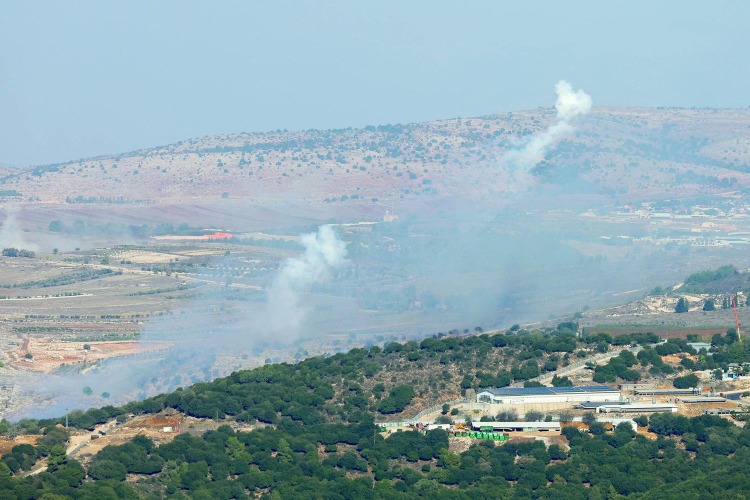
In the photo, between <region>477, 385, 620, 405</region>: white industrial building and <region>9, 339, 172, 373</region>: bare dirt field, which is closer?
<region>477, 385, 620, 405</region>: white industrial building

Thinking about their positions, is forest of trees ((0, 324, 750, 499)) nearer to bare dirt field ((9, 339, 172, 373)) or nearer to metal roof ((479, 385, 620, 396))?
metal roof ((479, 385, 620, 396))

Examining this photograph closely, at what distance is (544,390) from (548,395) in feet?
4.15

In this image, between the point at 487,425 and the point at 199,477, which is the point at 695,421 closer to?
the point at 487,425

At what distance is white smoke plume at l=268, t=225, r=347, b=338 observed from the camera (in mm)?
144250

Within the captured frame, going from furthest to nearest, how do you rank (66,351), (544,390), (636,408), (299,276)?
1. (299,276)
2. (66,351)
3. (544,390)
4. (636,408)

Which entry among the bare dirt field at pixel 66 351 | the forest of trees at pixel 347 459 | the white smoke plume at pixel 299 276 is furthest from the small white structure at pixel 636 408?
the white smoke plume at pixel 299 276

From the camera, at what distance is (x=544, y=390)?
9662 cm

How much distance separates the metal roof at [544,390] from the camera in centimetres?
9556

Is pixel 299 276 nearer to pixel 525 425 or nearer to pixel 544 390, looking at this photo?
pixel 544 390

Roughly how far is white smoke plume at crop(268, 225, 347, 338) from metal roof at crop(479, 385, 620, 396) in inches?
1697

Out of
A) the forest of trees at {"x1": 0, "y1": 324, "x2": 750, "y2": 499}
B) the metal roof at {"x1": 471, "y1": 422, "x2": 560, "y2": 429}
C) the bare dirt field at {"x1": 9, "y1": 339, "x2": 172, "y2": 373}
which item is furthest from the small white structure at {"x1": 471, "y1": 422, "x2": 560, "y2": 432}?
the bare dirt field at {"x1": 9, "y1": 339, "x2": 172, "y2": 373}

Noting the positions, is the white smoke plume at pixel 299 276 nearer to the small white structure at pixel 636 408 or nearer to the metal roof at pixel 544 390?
the metal roof at pixel 544 390

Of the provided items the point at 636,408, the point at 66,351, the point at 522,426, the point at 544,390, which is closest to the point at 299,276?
the point at 66,351

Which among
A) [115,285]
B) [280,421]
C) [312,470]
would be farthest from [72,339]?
[312,470]
